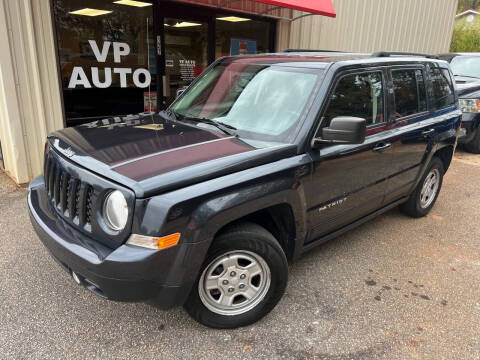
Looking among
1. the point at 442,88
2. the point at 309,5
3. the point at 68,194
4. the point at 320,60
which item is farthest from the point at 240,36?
the point at 68,194

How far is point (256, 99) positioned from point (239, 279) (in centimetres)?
143

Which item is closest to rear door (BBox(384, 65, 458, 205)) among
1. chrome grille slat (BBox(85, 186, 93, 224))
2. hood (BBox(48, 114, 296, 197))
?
hood (BBox(48, 114, 296, 197))

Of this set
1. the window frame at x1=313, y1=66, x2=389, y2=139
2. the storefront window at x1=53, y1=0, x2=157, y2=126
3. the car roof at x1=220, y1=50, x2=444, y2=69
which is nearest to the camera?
the window frame at x1=313, y1=66, x2=389, y2=139

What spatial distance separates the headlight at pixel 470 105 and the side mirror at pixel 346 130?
619 cm

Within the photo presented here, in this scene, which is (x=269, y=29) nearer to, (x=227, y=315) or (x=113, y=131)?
(x=113, y=131)

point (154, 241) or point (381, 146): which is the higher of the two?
point (381, 146)

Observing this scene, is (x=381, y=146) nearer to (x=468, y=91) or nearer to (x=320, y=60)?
(x=320, y=60)

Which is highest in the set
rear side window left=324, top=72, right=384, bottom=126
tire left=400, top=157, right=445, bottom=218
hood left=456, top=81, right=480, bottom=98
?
rear side window left=324, top=72, right=384, bottom=126

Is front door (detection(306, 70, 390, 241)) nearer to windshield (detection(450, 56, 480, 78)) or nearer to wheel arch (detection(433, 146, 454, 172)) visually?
wheel arch (detection(433, 146, 454, 172))

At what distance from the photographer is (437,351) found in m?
2.53

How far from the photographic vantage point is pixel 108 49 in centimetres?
597

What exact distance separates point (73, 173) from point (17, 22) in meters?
3.40

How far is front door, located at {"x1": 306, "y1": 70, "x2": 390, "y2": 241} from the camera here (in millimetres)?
2932

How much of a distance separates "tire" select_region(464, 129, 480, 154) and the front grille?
26.9ft
